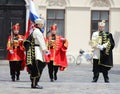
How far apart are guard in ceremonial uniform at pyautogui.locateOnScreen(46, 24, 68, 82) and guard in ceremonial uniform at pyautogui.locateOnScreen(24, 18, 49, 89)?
4.18m

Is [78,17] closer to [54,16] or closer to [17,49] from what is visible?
[54,16]

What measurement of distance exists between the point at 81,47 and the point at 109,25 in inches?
86.2

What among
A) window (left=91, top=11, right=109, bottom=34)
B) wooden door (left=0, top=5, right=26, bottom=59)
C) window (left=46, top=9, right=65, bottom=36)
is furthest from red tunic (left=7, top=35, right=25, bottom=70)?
window (left=91, top=11, right=109, bottom=34)

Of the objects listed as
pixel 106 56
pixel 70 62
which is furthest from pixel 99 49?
pixel 70 62

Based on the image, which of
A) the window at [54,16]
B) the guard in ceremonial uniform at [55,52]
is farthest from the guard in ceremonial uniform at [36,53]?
the window at [54,16]

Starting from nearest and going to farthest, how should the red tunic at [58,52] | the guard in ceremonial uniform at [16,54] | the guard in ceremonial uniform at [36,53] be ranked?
the guard in ceremonial uniform at [36,53], the guard in ceremonial uniform at [16,54], the red tunic at [58,52]

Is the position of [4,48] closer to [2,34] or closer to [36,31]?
[2,34]

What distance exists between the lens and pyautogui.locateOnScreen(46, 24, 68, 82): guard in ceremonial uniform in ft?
58.6

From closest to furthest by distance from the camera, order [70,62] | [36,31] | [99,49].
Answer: [36,31] → [99,49] → [70,62]

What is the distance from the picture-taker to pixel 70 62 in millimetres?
32781

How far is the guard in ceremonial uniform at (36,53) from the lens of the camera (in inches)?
524

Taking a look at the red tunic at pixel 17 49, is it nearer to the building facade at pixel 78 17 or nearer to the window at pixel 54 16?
the building facade at pixel 78 17

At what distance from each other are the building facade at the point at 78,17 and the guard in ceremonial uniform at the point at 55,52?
48.9 feet

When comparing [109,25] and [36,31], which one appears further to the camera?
[109,25]
